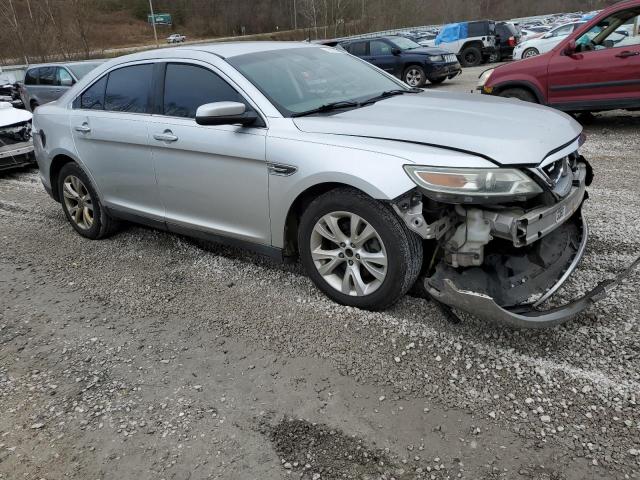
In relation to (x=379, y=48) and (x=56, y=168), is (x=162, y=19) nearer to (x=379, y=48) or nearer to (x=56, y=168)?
(x=379, y=48)

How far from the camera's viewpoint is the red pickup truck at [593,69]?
7.47m

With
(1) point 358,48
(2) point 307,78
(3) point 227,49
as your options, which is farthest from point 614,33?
(1) point 358,48

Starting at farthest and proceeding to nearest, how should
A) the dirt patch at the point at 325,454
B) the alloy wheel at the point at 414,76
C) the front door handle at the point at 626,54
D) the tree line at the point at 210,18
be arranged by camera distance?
the tree line at the point at 210,18, the alloy wheel at the point at 414,76, the front door handle at the point at 626,54, the dirt patch at the point at 325,454

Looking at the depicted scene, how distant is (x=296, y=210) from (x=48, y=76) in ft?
44.8

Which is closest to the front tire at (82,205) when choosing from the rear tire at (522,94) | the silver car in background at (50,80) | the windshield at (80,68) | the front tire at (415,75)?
the rear tire at (522,94)

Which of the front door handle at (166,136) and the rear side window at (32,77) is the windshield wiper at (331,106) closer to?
the front door handle at (166,136)

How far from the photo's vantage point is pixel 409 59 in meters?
15.9

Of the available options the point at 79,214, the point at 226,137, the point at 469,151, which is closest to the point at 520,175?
the point at 469,151

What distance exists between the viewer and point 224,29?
82.4 metres

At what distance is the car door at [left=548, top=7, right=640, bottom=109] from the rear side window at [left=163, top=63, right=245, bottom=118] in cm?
615

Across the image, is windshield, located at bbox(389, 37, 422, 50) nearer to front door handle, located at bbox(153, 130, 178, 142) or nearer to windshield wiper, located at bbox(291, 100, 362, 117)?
windshield wiper, located at bbox(291, 100, 362, 117)

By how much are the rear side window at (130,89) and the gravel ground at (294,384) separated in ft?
4.61

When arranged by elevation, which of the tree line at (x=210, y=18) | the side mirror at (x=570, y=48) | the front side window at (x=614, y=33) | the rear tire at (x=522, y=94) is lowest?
the rear tire at (x=522, y=94)

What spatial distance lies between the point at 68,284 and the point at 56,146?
5.00 ft
